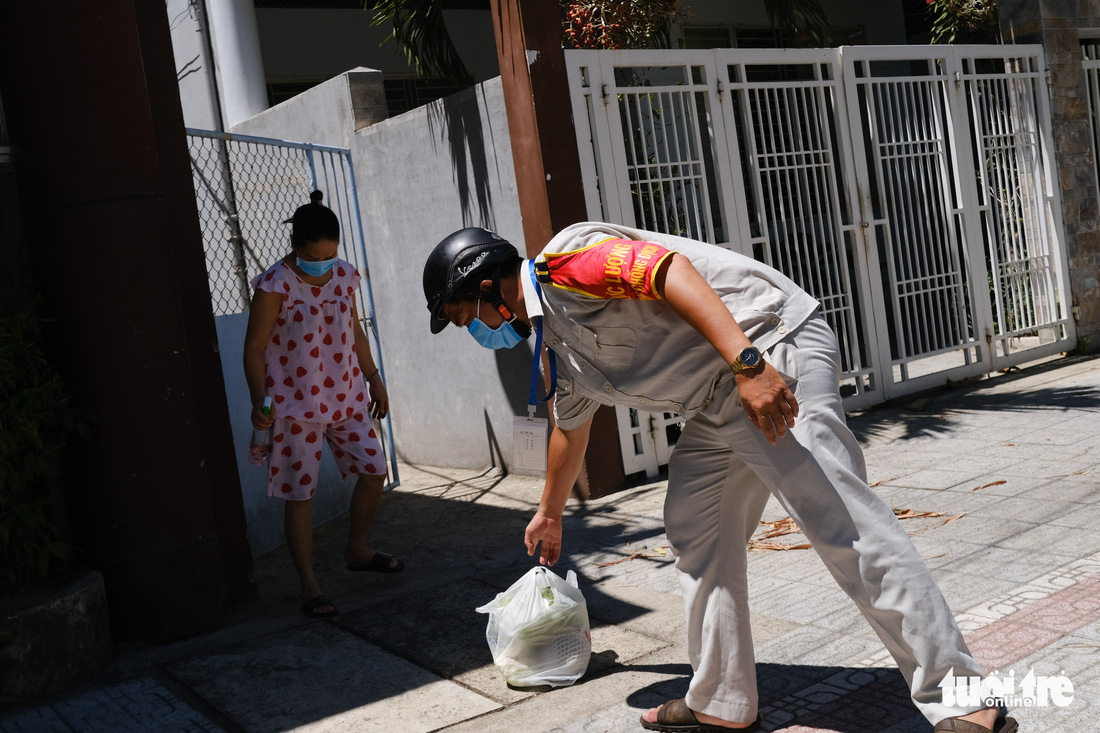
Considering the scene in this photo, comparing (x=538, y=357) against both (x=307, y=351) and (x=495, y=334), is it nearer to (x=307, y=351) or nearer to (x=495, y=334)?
(x=495, y=334)

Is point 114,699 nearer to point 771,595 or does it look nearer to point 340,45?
point 771,595

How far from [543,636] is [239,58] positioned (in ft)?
25.7

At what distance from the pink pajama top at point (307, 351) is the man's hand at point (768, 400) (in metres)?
2.76

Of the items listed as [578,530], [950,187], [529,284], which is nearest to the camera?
[529,284]

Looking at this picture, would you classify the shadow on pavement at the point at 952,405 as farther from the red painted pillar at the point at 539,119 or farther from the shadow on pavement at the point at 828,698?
the shadow on pavement at the point at 828,698

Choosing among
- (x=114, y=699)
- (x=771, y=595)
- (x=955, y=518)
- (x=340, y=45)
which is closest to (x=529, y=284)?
(x=771, y=595)

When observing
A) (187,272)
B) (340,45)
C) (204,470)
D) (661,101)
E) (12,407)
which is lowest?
(204,470)

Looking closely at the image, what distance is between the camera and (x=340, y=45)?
11.8 metres

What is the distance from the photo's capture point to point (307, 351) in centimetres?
486

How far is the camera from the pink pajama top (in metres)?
4.80

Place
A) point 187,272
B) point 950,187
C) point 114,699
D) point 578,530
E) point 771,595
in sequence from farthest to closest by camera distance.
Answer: point 950,187, point 578,530, point 187,272, point 771,595, point 114,699

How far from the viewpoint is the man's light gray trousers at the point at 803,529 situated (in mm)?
2611

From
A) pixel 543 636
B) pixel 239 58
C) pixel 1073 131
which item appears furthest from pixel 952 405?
pixel 239 58

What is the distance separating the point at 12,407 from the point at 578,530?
292 cm
